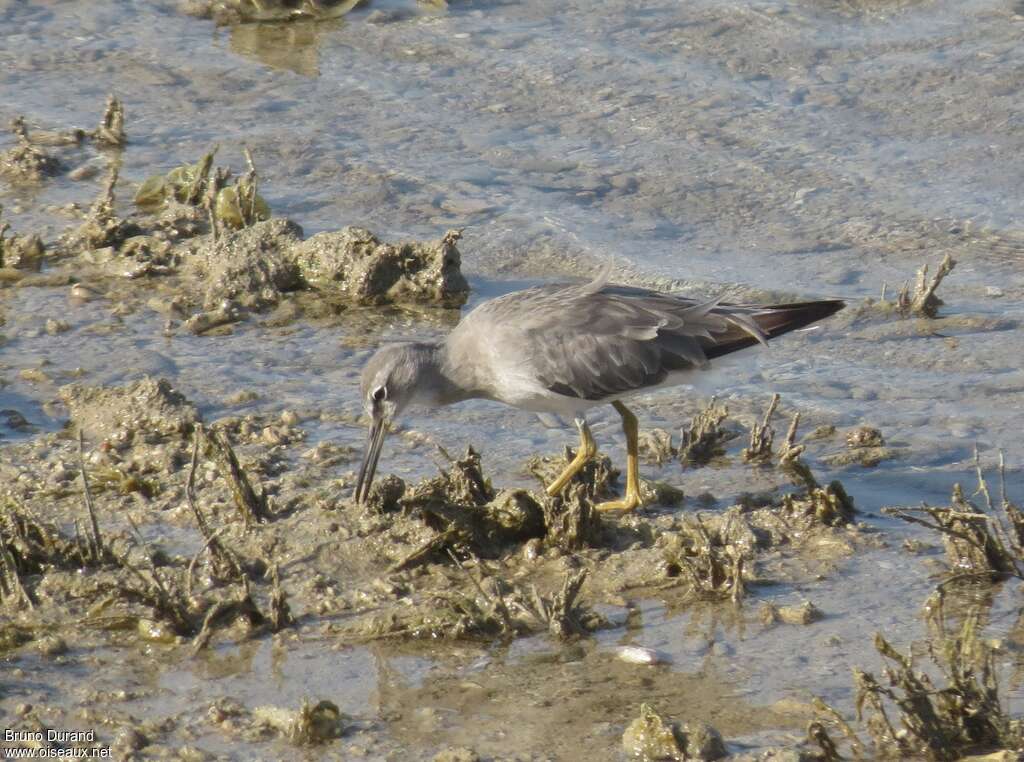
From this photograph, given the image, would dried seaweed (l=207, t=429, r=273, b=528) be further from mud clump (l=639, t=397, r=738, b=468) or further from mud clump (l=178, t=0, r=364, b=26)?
mud clump (l=178, t=0, r=364, b=26)

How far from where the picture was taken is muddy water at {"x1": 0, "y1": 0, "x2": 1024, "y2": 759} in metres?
5.20

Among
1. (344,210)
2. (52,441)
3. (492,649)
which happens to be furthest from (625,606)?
(344,210)

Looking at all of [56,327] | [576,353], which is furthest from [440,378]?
[56,327]

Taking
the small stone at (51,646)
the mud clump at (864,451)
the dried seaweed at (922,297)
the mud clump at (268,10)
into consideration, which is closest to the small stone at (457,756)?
the small stone at (51,646)

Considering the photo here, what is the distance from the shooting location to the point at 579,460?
265 inches

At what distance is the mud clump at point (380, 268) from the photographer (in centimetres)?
848

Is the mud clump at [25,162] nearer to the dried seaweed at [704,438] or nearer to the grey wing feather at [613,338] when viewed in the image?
the grey wing feather at [613,338]

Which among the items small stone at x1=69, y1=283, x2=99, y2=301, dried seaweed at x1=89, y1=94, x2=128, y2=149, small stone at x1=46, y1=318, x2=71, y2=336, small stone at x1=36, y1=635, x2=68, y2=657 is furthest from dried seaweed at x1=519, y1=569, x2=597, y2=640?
dried seaweed at x1=89, y1=94, x2=128, y2=149

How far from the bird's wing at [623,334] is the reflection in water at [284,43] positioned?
16.7 ft

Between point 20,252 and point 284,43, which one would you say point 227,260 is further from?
point 284,43

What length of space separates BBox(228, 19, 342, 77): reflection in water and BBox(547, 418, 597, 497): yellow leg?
5.37 m

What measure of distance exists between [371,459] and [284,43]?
6237mm

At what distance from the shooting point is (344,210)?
31.8ft

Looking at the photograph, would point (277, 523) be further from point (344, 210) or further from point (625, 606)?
point (344, 210)
